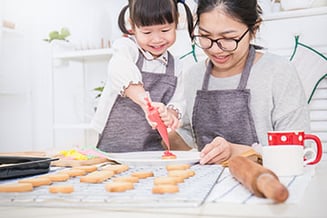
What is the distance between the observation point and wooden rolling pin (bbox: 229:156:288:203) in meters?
0.46

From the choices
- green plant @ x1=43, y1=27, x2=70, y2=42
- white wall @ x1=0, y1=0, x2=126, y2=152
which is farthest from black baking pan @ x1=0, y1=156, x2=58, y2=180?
white wall @ x1=0, y1=0, x2=126, y2=152

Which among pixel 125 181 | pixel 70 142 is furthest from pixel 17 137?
pixel 125 181

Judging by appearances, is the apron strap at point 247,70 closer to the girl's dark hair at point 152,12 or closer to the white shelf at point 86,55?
the girl's dark hair at point 152,12

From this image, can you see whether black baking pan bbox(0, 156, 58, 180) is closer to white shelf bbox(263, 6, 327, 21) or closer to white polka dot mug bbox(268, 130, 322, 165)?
white polka dot mug bbox(268, 130, 322, 165)

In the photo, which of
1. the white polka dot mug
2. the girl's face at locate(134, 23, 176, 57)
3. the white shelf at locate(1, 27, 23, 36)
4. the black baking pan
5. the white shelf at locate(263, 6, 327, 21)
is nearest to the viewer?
the black baking pan

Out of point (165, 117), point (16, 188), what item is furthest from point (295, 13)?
point (16, 188)

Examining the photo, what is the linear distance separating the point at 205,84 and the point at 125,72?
31cm

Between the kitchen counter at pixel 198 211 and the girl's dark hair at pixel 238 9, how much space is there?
0.71 m

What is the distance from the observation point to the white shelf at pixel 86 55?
192 cm

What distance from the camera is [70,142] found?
2.18m

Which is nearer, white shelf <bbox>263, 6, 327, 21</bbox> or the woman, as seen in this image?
the woman

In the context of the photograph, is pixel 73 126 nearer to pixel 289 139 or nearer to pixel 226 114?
pixel 226 114

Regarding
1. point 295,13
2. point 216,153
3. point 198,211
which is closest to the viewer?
point 198,211

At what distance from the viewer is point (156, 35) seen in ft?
3.58
